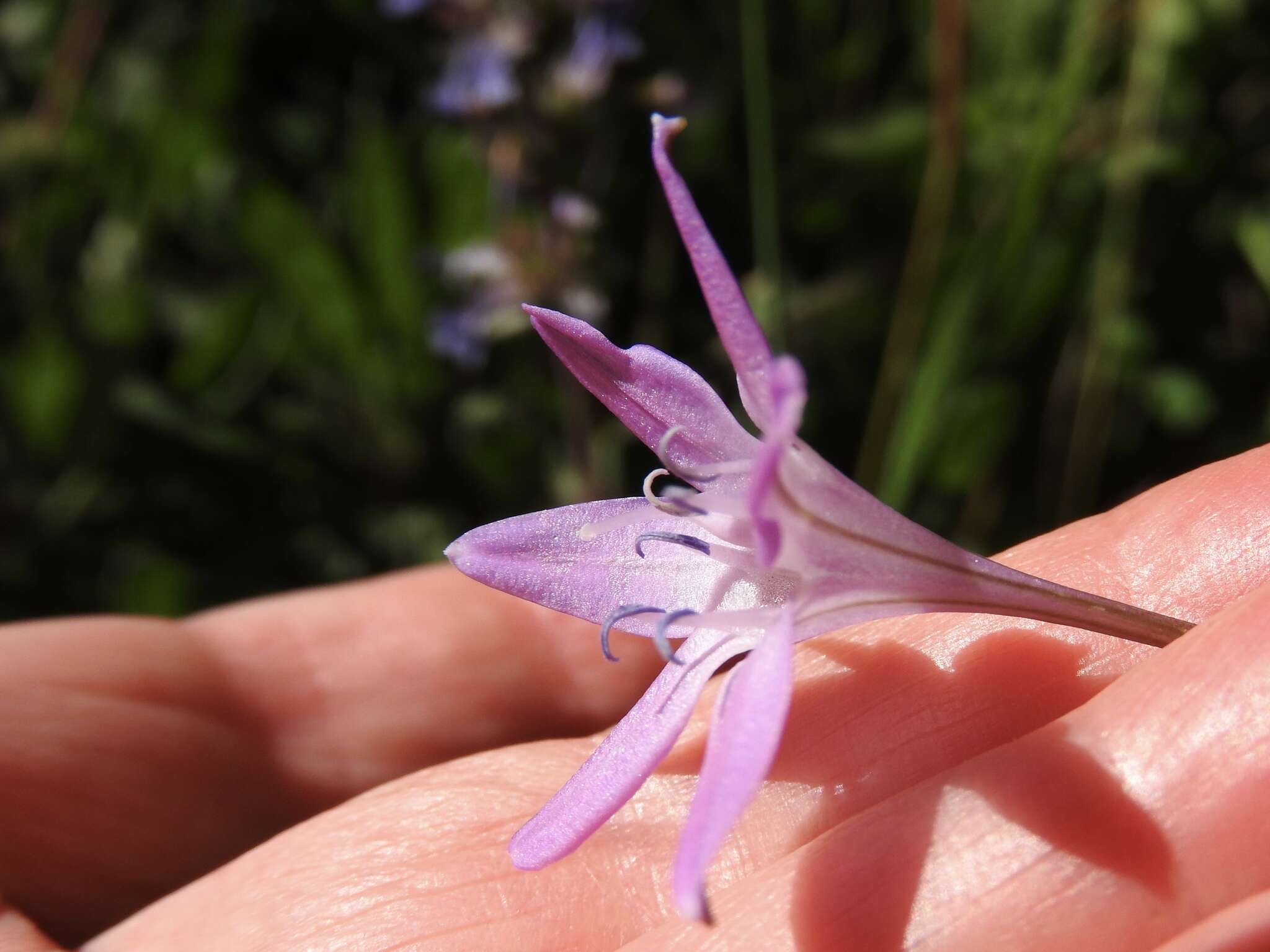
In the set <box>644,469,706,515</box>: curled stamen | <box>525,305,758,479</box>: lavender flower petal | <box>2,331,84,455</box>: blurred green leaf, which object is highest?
<box>525,305,758,479</box>: lavender flower petal

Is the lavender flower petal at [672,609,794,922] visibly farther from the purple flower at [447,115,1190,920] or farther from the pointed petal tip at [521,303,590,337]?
the pointed petal tip at [521,303,590,337]

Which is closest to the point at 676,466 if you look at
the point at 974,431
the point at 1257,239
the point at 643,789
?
the point at 643,789

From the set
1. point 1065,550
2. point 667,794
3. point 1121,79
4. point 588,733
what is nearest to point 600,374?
point 667,794

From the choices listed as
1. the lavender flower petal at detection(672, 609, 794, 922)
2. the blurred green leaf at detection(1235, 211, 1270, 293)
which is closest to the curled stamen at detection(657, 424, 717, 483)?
the lavender flower petal at detection(672, 609, 794, 922)

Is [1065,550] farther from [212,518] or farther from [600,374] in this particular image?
[212,518]

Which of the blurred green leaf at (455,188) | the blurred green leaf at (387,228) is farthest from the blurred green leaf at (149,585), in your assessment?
the blurred green leaf at (455,188)

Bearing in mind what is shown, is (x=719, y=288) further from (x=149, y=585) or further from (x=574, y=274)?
(x=149, y=585)
